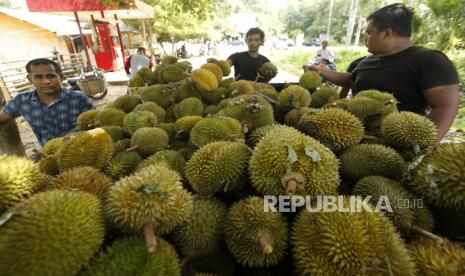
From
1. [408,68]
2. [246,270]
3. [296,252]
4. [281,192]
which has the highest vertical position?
[408,68]

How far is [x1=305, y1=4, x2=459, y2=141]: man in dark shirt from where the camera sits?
224cm

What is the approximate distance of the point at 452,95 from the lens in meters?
2.20

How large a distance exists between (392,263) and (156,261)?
821 millimetres

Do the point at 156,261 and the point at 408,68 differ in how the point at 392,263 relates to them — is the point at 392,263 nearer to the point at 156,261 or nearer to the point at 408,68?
the point at 156,261

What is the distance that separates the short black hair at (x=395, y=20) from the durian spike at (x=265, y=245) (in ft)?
8.88

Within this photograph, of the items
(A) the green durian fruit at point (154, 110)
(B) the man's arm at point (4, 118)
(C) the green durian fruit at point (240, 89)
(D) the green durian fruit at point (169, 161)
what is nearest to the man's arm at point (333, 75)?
(C) the green durian fruit at point (240, 89)

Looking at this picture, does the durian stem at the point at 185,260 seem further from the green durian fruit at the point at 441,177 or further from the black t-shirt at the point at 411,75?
the black t-shirt at the point at 411,75

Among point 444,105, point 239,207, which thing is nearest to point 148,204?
point 239,207

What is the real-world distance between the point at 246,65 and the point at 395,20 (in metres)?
2.60

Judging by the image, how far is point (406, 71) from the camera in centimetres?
252

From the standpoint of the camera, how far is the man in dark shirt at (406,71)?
224 cm

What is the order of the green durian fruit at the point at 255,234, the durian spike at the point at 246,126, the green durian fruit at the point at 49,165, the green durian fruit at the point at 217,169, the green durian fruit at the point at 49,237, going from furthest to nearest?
1. the durian spike at the point at 246,126
2. the green durian fruit at the point at 49,165
3. the green durian fruit at the point at 217,169
4. the green durian fruit at the point at 255,234
5. the green durian fruit at the point at 49,237

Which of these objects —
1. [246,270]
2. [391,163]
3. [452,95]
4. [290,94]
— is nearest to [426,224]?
[391,163]

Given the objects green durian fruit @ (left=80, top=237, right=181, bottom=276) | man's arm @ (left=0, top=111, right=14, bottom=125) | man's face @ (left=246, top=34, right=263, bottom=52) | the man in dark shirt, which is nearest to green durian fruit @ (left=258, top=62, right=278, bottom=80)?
the man in dark shirt
